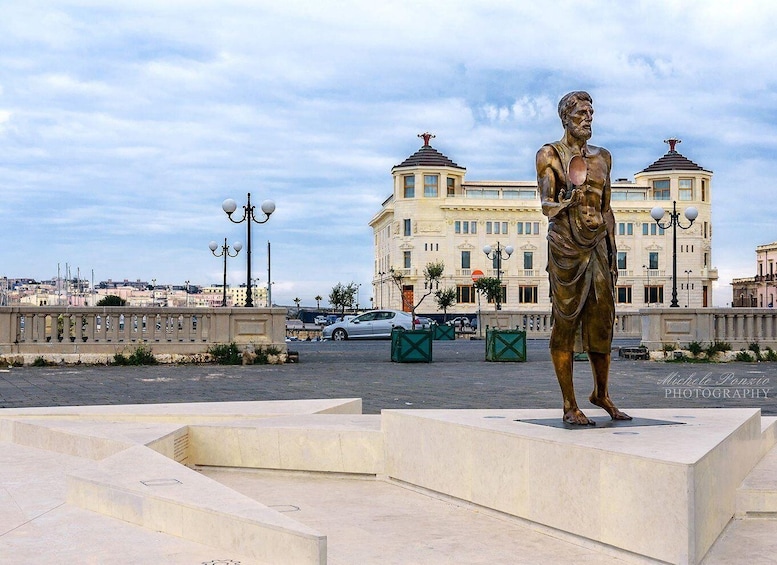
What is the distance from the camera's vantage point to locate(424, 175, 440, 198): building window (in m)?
77.1

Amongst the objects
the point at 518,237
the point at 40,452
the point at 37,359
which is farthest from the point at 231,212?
the point at 518,237

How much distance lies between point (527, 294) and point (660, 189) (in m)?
15.3

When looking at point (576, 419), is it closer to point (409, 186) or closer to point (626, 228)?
point (409, 186)

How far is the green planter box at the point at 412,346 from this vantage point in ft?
74.0

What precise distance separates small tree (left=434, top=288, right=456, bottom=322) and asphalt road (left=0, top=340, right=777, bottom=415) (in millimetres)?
47563

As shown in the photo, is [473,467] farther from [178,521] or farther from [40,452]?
[40,452]

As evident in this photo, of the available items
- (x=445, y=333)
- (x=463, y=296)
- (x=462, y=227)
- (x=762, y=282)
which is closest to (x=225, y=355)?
(x=445, y=333)

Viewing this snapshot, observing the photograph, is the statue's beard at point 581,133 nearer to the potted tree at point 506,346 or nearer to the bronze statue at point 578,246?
the bronze statue at point 578,246

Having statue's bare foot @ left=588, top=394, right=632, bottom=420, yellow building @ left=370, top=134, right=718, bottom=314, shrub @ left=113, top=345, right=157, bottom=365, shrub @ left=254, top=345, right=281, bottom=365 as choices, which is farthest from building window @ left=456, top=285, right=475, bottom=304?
statue's bare foot @ left=588, top=394, right=632, bottom=420

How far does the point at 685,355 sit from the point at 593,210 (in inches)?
695

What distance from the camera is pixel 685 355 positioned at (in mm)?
22484

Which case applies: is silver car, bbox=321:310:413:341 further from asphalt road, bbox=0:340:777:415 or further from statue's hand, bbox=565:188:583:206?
statue's hand, bbox=565:188:583:206

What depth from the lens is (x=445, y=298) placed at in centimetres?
7062

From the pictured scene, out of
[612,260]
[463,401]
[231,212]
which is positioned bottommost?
[463,401]
